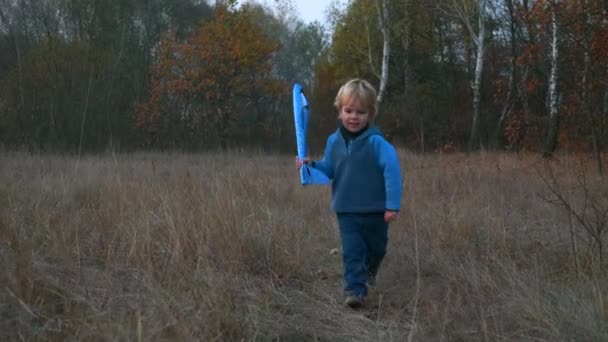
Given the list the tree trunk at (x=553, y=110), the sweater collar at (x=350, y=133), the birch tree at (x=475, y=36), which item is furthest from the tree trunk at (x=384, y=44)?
the sweater collar at (x=350, y=133)

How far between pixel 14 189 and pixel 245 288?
351 centimetres

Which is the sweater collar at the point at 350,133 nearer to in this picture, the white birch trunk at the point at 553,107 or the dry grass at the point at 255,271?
the dry grass at the point at 255,271

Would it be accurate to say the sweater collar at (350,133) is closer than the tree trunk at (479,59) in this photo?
Yes

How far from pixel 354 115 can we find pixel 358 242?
0.78m

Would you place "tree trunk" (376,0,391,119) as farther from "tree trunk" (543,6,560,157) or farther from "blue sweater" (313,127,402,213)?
"blue sweater" (313,127,402,213)

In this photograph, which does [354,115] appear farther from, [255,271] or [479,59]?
[479,59]

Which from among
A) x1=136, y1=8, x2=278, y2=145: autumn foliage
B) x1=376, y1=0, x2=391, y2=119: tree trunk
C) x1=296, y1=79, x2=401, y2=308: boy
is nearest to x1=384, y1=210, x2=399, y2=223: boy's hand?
x1=296, y1=79, x2=401, y2=308: boy

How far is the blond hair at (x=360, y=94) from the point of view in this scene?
429 cm

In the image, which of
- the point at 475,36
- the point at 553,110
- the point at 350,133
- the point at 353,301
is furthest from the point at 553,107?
the point at 353,301

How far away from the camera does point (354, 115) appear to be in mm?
4316

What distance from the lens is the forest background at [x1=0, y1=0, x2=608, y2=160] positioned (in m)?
19.5

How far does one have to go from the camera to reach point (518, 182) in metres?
9.54

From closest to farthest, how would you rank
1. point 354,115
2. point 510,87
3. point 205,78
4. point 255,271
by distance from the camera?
1. point 354,115
2. point 255,271
3. point 510,87
4. point 205,78

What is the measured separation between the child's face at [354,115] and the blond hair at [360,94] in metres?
0.02
